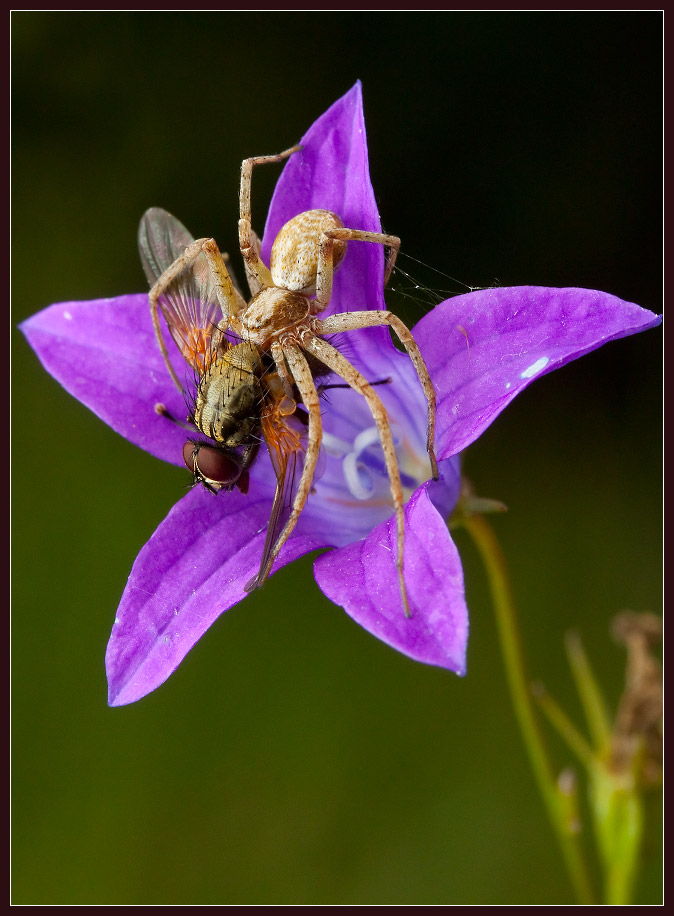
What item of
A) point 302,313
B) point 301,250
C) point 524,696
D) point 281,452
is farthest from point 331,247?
point 524,696

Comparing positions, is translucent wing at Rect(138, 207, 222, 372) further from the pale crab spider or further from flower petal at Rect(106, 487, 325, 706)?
flower petal at Rect(106, 487, 325, 706)

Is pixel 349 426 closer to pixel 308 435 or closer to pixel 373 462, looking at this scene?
pixel 373 462

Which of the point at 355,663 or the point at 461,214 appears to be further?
the point at 355,663

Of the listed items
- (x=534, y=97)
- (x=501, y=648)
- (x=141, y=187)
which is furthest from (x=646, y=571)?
(x=141, y=187)

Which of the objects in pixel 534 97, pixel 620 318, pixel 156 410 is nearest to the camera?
pixel 620 318

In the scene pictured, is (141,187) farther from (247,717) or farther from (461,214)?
(247,717)

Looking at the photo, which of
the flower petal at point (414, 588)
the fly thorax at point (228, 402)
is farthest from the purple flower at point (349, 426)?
the fly thorax at point (228, 402)

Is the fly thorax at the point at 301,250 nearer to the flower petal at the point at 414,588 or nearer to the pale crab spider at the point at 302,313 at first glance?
the pale crab spider at the point at 302,313
